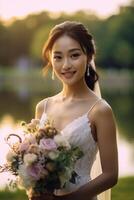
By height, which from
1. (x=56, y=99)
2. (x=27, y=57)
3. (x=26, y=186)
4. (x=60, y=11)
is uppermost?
(x=60, y=11)

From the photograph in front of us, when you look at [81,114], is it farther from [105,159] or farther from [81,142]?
[105,159]

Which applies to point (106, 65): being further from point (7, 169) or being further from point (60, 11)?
point (7, 169)

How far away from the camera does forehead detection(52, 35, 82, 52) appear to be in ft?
11.8

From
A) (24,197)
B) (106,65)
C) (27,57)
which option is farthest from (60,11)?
(24,197)

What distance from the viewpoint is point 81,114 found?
3.69 metres

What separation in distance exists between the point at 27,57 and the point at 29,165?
7773cm

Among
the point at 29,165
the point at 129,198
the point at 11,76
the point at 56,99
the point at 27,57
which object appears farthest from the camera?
the point at 27,57

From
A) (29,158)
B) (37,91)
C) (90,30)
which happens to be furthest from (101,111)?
(90,30)

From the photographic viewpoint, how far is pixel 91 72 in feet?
13.2

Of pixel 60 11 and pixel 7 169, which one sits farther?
pixel 60 11

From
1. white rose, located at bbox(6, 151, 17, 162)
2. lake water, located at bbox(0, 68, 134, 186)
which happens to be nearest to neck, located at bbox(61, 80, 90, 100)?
white rose, located at bbox(6, 151, 17, 162)

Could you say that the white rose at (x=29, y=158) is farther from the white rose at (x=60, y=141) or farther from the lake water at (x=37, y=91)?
the lake water at (x=37, y=91)

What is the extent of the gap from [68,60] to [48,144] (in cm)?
51

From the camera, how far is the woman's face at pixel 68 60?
11.8 ft
